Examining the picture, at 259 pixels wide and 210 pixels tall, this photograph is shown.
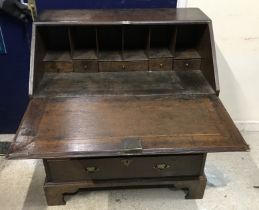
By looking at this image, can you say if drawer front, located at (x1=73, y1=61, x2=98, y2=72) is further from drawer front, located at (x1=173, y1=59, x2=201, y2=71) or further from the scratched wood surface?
drawer front, located at (x1=173, y1=59, x2=201, y2=71)

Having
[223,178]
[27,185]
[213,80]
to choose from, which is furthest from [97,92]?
[223,178]

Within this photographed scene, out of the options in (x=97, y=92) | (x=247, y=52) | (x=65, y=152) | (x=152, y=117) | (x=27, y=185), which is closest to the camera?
(x=65, y=152)

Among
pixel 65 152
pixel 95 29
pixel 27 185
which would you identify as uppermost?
pixel 95 29

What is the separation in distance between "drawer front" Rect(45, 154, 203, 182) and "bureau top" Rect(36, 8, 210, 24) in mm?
669

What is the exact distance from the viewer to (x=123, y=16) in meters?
1.41

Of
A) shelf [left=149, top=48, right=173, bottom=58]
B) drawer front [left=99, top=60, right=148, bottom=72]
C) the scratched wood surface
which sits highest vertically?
shelf [left=149, top=48, right=173, bottom=58]

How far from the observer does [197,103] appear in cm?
125

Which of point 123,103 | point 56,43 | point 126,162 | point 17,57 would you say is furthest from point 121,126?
point 17,57

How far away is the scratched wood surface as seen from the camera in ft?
3.30

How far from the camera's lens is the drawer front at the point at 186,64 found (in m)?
1.47

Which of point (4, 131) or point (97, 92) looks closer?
point (97, 92)

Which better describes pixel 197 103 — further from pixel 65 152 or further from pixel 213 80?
pixel 65 152

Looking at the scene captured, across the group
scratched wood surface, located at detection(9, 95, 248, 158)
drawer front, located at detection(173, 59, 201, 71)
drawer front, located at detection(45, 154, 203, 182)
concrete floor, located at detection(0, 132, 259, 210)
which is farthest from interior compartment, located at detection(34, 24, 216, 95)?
concrete floor, located at detection(0, 132, 259, 210)

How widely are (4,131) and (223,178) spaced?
1563 millimetres
